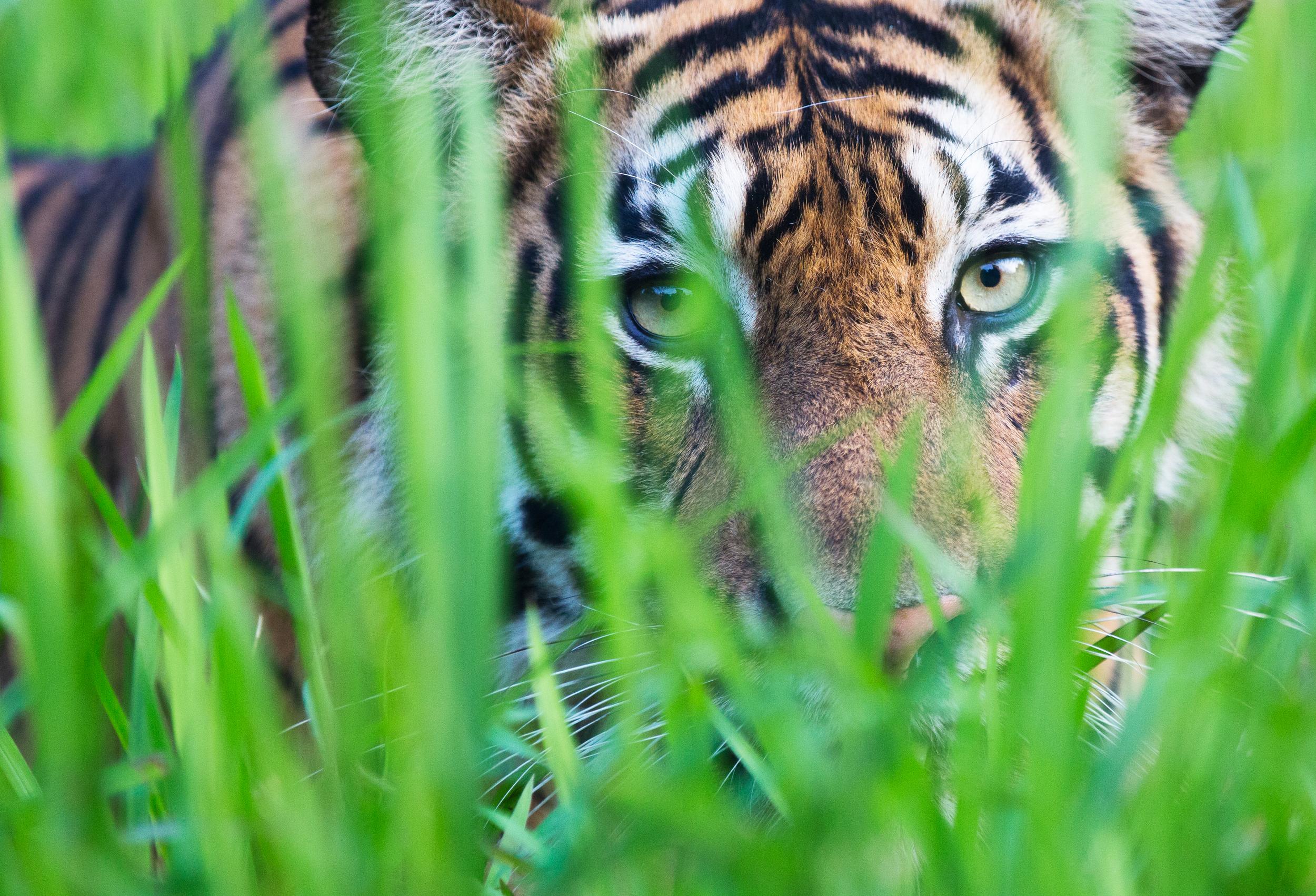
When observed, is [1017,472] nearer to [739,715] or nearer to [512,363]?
[739,715]

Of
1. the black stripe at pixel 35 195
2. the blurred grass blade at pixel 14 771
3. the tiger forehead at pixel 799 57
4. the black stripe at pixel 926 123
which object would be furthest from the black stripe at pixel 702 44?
the black stripe at pixel 35 195

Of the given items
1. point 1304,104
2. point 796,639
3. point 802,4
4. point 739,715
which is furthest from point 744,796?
point 1304,104

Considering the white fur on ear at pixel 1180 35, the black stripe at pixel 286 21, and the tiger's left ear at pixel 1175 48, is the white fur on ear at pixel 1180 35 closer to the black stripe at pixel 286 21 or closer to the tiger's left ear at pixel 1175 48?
the tiger's left ear at pixel 1175 48

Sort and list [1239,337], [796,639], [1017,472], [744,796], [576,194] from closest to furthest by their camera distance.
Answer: [576,194] < [796,639] < [744,796] < [1017,472] < [1239,337]

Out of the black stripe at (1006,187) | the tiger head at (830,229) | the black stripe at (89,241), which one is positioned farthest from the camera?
the black stripe at (89,241)

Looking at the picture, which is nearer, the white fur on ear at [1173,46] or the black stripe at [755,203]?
the black stripe at [755,203]

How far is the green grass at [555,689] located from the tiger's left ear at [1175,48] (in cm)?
66

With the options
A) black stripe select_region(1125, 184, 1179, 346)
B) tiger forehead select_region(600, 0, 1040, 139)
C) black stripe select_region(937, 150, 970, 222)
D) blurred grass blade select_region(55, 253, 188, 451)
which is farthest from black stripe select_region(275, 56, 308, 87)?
black stripe select_region(1125, 184, 1179, 346)

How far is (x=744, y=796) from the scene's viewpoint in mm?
1028

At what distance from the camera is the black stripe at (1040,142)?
1.38m

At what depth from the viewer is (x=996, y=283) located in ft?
4.40

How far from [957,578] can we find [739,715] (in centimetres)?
37

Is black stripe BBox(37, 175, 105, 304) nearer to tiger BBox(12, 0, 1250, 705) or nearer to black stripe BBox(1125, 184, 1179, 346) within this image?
tiger BBox(12, 0, 1250, 705)

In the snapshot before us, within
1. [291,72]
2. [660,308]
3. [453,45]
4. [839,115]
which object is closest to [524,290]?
[660,308]
